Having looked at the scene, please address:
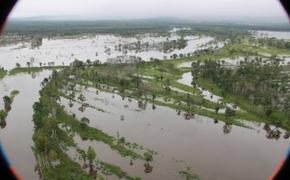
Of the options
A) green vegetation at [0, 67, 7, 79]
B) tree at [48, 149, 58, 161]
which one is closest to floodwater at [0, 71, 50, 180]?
tree at [48, 149, 58, 161]

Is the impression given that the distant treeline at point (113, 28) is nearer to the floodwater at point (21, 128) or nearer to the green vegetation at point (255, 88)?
the green vegetation at point (255, 88)

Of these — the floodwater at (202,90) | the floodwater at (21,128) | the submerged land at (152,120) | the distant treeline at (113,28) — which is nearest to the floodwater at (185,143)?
the submerged land at (152,120)

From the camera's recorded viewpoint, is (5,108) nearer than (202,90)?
Yes

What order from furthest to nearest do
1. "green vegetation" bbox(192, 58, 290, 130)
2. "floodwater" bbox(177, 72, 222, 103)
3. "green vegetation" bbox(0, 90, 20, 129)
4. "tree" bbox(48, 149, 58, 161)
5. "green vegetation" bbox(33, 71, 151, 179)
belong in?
"floodwater" bbox(177, 72, 222, 103)
"green vegetation" bbox(192, 58, 290, 130)
"green vegetation" bbox(0, 90, 20, 129)
"tree" bbox(48, 149, 58, 161)
"green vegetation" bbox(33, 71, 151, 179)

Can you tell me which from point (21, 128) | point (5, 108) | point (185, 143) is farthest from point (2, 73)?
point (185, 143)

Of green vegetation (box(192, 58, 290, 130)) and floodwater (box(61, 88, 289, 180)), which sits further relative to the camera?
green vegetation (box(192, 58, 290, 130))

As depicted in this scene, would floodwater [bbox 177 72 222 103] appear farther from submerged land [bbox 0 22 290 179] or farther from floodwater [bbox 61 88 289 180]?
floodwater [bbox 61 88 289 180]

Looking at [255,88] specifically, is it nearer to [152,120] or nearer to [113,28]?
[152,120]
